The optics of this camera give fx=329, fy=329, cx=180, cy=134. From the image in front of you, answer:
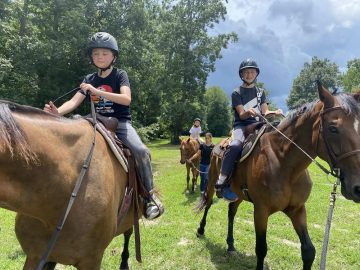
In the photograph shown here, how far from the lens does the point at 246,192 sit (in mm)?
4836

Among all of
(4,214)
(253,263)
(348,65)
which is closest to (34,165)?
(253,263)

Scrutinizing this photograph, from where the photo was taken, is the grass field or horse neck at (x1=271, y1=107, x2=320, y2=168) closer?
horse neck at (x1=271, y1=107, x2=320, y2=168)

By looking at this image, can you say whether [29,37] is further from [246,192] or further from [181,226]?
[246,192]

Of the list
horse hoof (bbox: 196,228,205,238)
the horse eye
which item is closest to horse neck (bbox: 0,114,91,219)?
the horse eye

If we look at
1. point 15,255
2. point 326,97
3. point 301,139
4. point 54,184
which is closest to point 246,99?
point 301,139

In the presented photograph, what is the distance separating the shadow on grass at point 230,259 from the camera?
516 cm

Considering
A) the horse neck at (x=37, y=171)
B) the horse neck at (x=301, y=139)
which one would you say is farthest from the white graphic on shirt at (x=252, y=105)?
the horse neck at (x=37, y=171)

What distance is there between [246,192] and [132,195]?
2157 millimetres

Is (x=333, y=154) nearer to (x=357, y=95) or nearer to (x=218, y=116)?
(x=357, y=95)

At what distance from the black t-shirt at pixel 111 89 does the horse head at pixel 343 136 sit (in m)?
2.11

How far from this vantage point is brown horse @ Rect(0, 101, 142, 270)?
201 centimetres

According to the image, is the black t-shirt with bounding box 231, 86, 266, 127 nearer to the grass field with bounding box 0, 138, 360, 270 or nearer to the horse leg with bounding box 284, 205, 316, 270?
the horse leg with bounding box 284, 205, 316, 270

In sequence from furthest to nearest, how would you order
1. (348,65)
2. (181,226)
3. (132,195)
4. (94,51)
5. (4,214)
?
(348,65) < (4,214) < (181,226) < (94,51) < (132,195)

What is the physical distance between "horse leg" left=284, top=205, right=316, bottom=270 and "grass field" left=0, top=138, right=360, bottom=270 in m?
1.02
